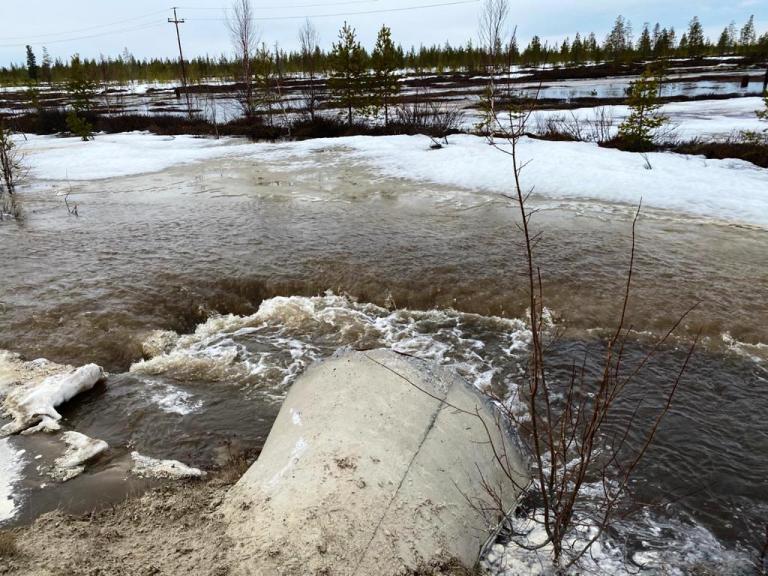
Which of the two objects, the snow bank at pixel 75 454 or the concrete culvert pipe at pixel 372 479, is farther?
the snow bank at pixel 75 454

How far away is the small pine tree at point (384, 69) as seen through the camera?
76.2 feet

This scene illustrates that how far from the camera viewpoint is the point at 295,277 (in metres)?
7.58

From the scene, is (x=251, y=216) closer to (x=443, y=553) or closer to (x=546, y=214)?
(x=546, y=214)

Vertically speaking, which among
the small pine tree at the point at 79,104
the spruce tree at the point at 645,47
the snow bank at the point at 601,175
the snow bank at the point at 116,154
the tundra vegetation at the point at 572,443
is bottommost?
the tundra vegetation at the point at 572,443

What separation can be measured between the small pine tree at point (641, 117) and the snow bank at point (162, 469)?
49.6 feet

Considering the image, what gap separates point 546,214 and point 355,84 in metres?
16.7

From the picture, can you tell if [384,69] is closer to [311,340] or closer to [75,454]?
[311,340]

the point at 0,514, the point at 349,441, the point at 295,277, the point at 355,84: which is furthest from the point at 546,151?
the point at 0,514

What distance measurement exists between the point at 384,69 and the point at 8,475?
23.5 meters

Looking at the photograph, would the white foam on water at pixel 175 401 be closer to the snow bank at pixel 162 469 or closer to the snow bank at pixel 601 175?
the snow bank at pixel 162 469

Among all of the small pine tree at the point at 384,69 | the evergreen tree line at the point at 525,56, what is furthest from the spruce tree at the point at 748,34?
the small pine tree at the point at 384,69

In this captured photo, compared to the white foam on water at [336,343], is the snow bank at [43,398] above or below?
above

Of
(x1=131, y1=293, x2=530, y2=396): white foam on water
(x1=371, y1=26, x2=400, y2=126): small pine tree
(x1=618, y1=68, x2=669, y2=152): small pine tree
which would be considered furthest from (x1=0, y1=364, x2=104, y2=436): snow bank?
(x1=371, y1=26, x2=400, y2=126): small pine tree

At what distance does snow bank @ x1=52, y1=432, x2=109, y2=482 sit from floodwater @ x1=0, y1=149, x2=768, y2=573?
0.10 metres
